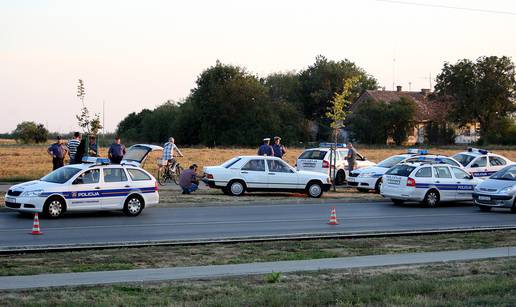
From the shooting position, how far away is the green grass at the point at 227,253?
41.8 ft

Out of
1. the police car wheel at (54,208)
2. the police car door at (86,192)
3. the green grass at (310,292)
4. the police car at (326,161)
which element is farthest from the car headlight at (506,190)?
the police car wheel at (54,208)

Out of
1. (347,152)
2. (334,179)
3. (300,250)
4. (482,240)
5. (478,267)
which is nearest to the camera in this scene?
(478,267)

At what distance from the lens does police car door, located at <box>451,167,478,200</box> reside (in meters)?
26.7

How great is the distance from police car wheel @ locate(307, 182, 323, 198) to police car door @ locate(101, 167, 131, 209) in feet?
27.9

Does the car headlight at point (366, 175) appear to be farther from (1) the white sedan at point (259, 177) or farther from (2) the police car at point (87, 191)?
(2) the police car at point (87, 191)

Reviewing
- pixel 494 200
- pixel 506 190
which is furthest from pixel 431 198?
pixel 506 190

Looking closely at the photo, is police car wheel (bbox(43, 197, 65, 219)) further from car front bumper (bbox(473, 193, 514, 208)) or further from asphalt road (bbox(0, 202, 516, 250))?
car front bumper (bbox(473, 193, 514, 208))

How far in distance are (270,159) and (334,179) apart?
436 centimetres

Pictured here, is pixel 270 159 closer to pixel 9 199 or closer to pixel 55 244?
pixel 9 199

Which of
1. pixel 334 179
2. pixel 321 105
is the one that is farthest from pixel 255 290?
pixel 321 105

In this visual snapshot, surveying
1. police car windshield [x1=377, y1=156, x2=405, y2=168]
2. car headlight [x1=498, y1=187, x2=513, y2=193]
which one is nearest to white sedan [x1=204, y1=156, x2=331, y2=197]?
police car windshield [x1=377, y1=156, x2=405, y2=168]

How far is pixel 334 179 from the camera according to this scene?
103 ft

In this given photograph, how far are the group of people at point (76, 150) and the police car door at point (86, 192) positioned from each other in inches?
176

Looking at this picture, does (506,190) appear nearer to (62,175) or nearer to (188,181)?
(188,181)
